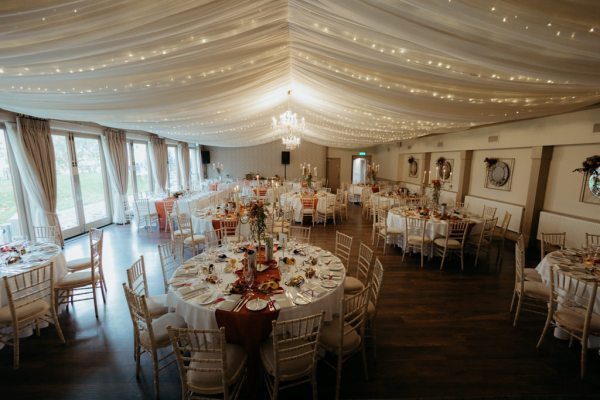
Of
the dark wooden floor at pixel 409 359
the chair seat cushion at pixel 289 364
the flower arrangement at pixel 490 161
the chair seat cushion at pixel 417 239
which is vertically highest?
the flower arrangement at pixel 490 161

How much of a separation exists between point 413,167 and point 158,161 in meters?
11.6

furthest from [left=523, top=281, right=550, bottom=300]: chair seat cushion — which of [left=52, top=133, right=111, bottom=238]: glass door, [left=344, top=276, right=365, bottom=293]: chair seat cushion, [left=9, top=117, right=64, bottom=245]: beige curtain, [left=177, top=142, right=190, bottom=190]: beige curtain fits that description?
[left=177, top=142, right=190, bottom=190]: beige curtain

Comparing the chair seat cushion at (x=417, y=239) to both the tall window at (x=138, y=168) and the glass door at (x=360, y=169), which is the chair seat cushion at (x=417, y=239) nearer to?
the tall window at (x=138, y=168)

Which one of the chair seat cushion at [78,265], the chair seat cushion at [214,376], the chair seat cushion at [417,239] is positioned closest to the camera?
the chair seat cushion at [214,376]

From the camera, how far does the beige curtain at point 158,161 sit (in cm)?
1078

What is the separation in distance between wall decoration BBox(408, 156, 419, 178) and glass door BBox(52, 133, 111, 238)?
1270 cm

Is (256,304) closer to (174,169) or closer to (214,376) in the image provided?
(214,376)

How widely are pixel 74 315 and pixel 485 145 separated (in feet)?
35.2

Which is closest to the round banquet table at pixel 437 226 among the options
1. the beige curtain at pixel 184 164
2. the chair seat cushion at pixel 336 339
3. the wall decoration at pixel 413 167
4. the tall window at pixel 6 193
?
the chair seat cushion at pixel 336 339

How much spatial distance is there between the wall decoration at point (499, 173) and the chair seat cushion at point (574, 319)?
18.7 ft

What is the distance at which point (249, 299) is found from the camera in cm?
264

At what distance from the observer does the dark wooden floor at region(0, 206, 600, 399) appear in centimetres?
266

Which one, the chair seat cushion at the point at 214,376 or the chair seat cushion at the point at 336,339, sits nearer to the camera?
the chair seat cushion at the point at 214,376

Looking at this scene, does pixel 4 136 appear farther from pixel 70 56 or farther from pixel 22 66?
pixel 70 56
